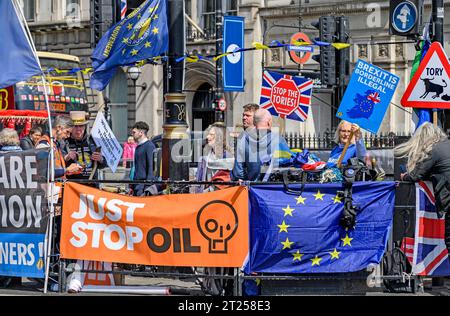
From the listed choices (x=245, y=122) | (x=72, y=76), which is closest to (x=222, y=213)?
(x=245, y=122)

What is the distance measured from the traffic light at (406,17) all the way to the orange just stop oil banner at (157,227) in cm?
636

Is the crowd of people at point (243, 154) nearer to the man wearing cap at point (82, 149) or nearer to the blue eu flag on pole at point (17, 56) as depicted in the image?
the man wearing cap at point (82, 149)

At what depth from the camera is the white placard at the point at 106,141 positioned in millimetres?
13570

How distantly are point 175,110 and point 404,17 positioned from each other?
5.24 meters

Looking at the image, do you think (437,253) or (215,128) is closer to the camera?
(437,253)

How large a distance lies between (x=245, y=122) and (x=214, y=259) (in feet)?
7.95

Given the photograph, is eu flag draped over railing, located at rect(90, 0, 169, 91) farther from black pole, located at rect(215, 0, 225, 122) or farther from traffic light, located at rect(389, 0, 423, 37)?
black pole, located at rect(215, 0, 225, 122)

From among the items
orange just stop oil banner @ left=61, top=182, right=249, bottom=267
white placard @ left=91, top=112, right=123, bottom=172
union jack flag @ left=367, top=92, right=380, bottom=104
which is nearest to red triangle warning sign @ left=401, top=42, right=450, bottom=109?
union jack flag @ left=367, top=92, right=380, bottom=104

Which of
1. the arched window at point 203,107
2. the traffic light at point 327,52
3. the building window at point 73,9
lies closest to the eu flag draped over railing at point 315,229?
the traffic light at point 327,52

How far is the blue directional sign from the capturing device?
1578 cm

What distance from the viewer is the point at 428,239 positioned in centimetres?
1085

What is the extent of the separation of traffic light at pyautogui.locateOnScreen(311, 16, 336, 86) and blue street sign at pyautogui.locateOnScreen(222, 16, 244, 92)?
4858 mm

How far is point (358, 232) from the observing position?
1063 cm
